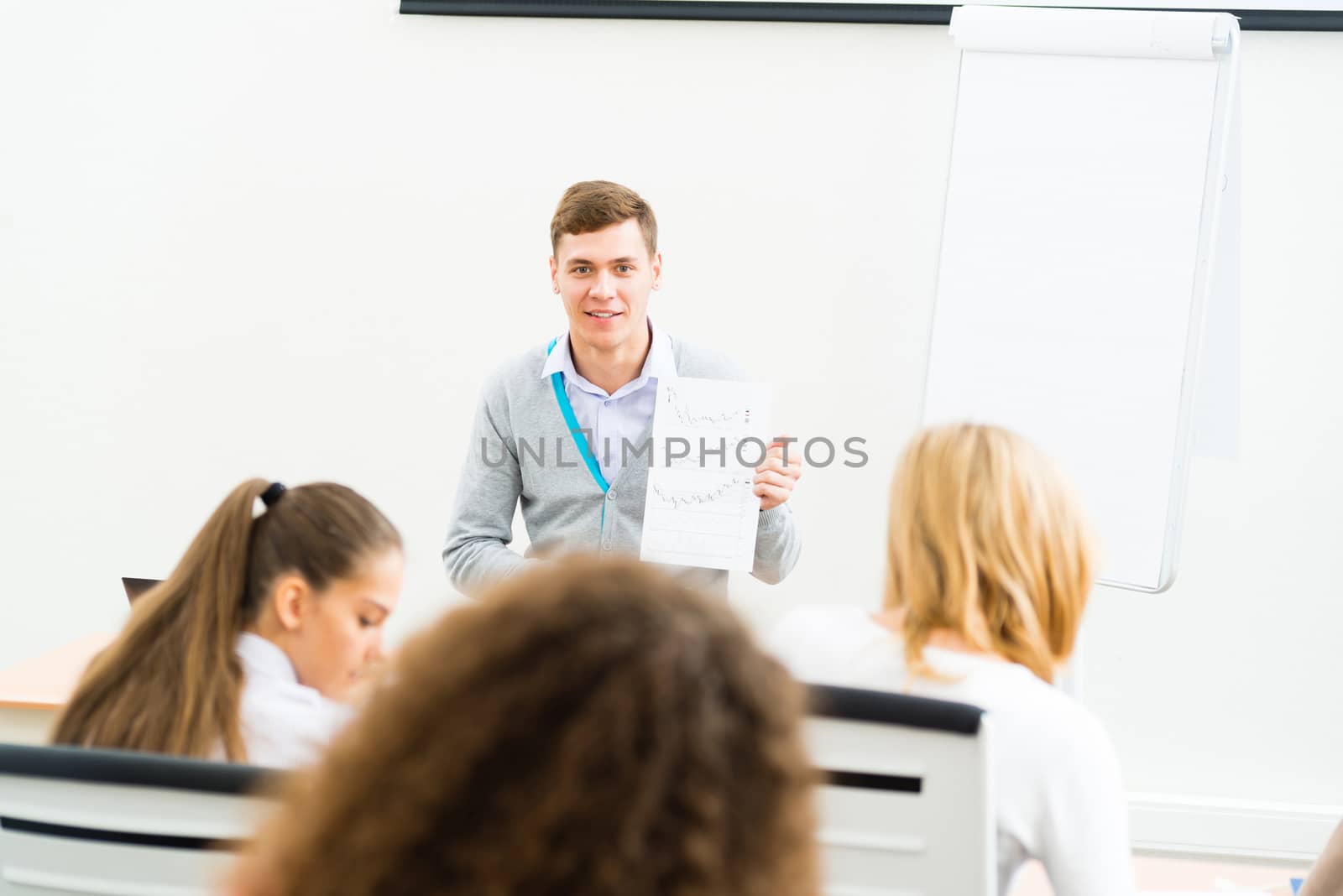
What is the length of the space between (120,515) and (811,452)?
1.91 metres

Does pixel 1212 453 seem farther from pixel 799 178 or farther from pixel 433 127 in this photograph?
pixel 433 127

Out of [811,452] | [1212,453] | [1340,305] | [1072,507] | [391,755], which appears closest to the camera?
[391,755]

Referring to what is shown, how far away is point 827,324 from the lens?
318 centimetres

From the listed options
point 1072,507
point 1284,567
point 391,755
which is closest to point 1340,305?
point 1284,567

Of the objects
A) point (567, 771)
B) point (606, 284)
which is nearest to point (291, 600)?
point (567, 771)

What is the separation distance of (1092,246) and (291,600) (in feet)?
6.26

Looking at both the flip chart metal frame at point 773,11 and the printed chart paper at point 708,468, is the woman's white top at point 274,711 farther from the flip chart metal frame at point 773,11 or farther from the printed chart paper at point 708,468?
the flip chart metal frame at point 773,11

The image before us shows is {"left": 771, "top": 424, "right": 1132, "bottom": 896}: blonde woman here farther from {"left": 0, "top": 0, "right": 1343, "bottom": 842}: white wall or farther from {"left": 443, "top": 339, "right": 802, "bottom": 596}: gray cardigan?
{"left": 0, "top": 0, "right": 1343, "bottom": 842}: white wall

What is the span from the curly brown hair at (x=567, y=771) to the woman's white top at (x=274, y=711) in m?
0.85

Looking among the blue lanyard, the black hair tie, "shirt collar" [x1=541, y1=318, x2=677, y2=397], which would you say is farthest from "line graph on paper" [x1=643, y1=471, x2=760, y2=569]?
the black hair tie

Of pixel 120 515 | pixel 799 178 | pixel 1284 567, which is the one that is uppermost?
pixel 799 178

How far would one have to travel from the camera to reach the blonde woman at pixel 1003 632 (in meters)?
1.28

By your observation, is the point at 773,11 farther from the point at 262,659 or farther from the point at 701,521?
the point at 262,659

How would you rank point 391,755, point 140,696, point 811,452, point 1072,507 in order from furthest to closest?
point 811,452
point 1072,507
point 140,696
point 391,755
